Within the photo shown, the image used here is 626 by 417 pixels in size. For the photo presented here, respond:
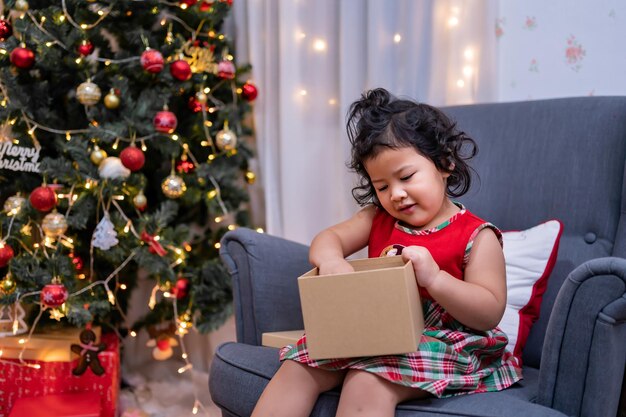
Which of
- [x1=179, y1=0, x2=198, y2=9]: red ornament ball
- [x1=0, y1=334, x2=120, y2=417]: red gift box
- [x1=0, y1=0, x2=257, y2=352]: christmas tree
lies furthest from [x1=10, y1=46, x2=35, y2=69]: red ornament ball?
[x1=0, y1=334, x2=120, y2=417]: red gift box

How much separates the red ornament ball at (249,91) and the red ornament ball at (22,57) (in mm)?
685

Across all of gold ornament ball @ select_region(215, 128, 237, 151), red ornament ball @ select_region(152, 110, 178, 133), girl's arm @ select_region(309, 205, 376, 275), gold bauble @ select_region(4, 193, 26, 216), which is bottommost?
girl's arm @ select_region(309, 205, 376, 275)

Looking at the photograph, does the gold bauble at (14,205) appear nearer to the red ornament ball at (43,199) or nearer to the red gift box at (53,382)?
the red ornament ball at (43,199)

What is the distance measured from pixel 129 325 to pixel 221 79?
3.23 ft

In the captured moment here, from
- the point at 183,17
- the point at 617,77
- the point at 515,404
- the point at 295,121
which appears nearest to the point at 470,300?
the point at 515,404

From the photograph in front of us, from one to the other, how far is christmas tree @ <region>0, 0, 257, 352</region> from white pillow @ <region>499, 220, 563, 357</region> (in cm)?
101

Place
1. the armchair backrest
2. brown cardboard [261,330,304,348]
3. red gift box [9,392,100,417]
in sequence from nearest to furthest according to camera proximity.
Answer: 1. brown cardboard [261,330,304,348]
2. the armchair backrest
3. red gift box [9,392,100,417]

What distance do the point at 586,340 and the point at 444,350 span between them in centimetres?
24

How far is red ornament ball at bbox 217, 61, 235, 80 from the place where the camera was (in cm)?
228

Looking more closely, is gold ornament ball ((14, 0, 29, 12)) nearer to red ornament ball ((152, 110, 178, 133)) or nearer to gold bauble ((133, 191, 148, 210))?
red ornament ball ((152, 110, 178, 133))

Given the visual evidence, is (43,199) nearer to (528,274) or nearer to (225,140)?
(225,140)

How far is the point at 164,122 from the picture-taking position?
211cm

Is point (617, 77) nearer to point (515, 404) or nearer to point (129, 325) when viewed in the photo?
point (515, 404)

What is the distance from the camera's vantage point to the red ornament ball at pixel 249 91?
2.39 meters
